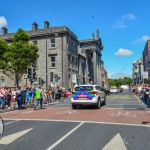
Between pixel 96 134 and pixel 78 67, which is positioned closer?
pixel 96 134

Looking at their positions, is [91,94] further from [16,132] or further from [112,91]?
[112,91]

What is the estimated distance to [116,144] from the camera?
7.29 m

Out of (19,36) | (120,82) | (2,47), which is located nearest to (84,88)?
(19,36)

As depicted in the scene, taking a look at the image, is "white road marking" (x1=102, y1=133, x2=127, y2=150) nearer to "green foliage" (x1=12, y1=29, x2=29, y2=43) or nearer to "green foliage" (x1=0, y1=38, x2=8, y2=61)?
"green foliage" (x1=12, y1=29, x2=29, y2=43)

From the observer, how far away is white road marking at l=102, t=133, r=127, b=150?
269 inches

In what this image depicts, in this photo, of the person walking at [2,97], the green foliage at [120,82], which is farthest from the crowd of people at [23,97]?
the green foliage at [120,82]

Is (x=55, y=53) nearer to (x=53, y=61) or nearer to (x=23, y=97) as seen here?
(x=53, y=61)

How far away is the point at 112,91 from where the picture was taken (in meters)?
59.1

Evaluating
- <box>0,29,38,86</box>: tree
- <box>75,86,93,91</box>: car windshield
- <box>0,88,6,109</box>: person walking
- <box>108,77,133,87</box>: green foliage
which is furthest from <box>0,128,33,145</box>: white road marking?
<box>108,77,133,87</box>: green foliage

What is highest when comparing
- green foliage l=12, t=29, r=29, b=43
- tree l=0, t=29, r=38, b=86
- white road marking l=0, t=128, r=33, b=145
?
green foliage l=12, t=29, r=29, b=43

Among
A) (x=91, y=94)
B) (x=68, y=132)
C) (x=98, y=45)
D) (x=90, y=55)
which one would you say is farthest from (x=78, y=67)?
(x=68, y=132)

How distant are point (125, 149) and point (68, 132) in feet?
9.34

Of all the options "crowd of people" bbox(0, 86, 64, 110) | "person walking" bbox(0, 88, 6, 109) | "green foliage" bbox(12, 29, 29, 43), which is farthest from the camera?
"green foliage" bbox(12, 29, 29, 43)

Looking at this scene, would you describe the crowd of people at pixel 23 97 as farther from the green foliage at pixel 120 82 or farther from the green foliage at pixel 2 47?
the green foliage at pixel 120 82
